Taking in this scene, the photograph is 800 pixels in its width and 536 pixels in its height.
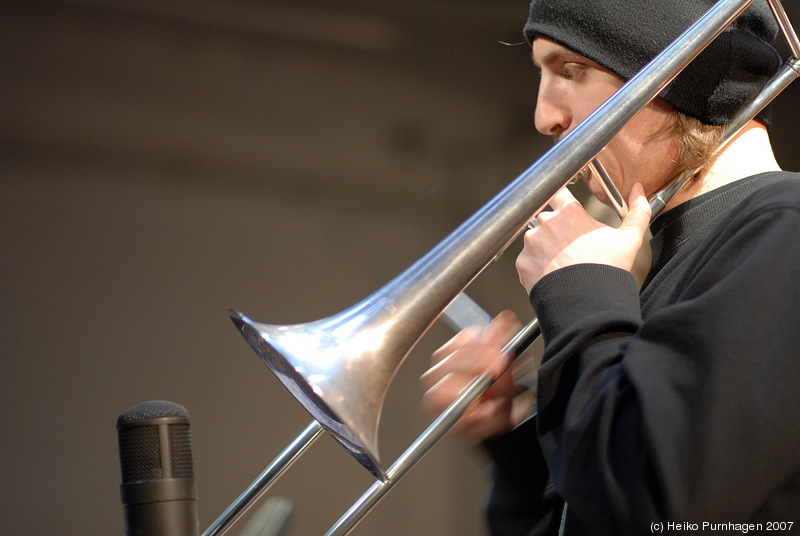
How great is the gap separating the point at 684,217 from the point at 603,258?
0.22m

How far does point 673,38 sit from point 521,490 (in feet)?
1.98

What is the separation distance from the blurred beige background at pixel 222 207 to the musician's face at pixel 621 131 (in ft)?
4.23

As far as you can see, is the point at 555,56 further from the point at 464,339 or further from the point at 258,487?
the point at 258,487

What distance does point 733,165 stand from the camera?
89cm

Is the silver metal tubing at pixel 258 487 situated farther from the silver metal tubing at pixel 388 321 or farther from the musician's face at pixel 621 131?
the musician's face at pixel 621 131

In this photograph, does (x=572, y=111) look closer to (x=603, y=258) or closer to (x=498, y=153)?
(x=603, y=258)

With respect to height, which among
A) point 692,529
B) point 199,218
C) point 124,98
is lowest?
point 692,529

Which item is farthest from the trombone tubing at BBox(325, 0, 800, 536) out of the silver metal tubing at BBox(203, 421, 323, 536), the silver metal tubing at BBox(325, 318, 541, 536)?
the silver metal tubing at BBox(203, 421, 323, 536)

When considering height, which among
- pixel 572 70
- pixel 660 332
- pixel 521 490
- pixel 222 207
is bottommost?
pixel 521 490

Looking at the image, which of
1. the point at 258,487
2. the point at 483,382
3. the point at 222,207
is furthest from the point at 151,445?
the point at 222,207

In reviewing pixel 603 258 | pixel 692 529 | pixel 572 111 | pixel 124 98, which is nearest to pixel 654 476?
pixel 692 529

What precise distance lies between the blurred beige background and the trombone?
52.3 inches

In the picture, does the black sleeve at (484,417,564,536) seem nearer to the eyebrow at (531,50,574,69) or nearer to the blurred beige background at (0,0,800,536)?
the eyebrow at (531,50,574,69)

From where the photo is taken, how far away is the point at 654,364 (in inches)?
22.2
